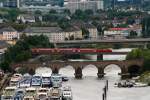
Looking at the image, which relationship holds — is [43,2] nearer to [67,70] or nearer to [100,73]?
[67,70]

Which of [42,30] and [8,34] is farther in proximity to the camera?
[42,30]

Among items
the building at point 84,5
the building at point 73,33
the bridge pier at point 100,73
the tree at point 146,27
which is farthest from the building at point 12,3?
the bridge pier at point 100,73

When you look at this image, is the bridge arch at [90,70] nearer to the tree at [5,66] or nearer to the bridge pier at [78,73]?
the bridge pier at [78,73]

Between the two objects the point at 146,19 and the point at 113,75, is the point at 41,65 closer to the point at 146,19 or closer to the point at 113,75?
the point at 113,75

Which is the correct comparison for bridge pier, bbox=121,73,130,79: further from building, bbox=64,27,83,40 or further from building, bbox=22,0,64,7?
building, bbox=22,0,64,7

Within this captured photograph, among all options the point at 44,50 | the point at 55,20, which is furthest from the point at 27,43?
the point at 55,20

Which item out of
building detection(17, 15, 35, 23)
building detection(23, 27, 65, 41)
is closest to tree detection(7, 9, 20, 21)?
building detection(17, 15, 35, 23)

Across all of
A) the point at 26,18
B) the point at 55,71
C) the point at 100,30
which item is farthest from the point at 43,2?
the point at 55,71

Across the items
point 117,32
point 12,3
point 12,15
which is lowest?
point 117,32
